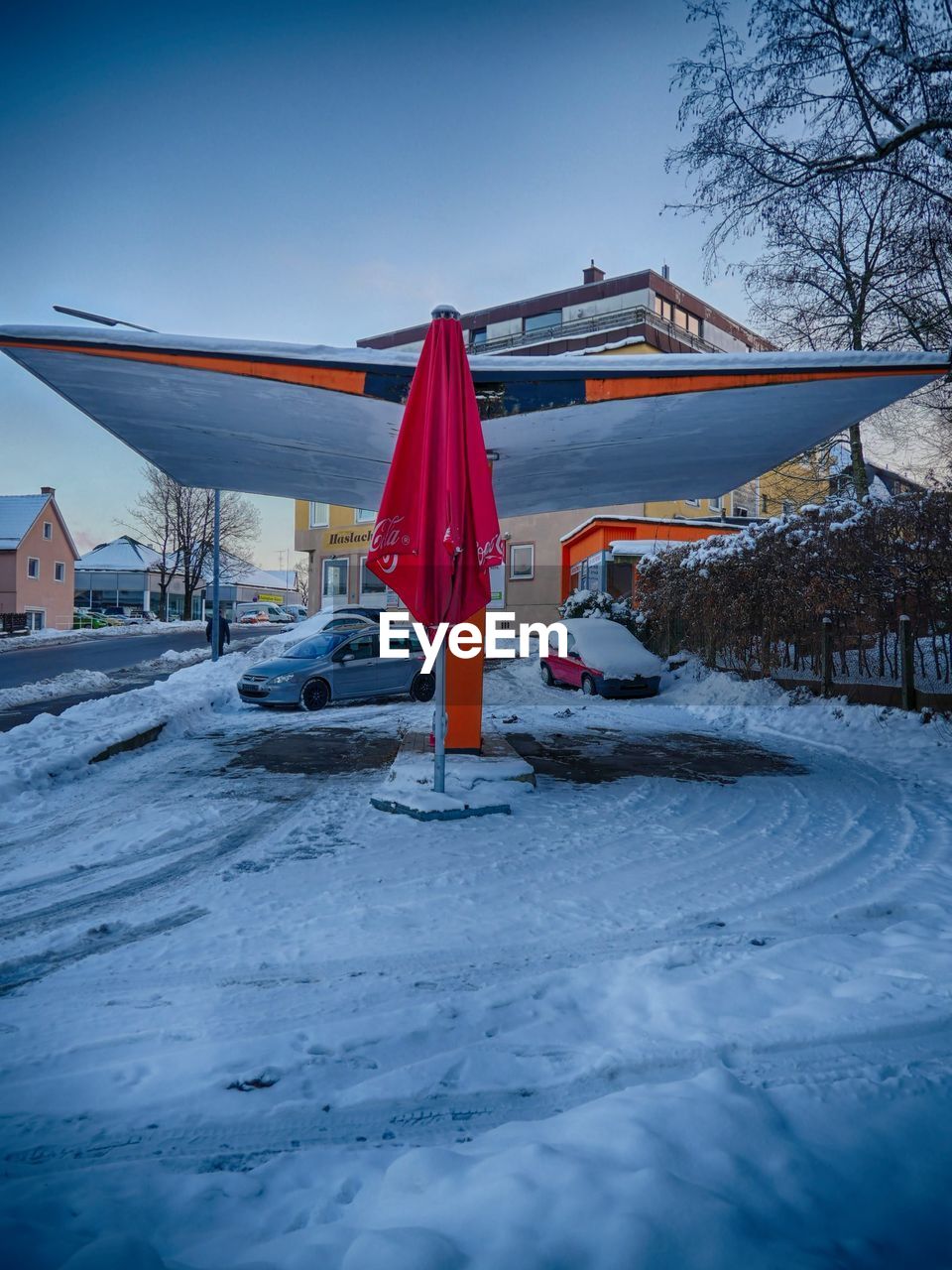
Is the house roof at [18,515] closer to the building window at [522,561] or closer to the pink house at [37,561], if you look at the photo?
the pink house at [37,561]

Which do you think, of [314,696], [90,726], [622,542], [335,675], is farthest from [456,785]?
[622,542]

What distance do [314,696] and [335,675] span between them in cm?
53

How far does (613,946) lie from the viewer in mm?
3385

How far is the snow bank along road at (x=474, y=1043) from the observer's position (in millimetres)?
1804

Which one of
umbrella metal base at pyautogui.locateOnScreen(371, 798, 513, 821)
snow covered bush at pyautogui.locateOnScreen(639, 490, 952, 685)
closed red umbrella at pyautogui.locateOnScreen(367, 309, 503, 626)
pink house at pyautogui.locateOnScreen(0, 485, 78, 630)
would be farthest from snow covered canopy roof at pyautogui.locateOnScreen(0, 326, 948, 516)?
pink house at pyautogui.locateOnScreen(0, 485, 78, 630)

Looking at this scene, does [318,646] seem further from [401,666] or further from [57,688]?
[57,688]

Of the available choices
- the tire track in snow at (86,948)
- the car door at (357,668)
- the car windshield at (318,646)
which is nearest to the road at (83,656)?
the car windshield at (318,646)

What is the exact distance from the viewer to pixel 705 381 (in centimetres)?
591

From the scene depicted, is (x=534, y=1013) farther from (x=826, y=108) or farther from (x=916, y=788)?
(x=826, y=108)

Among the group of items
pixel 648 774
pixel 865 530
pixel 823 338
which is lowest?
pixel 648 774

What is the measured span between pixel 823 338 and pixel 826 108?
6690 mm

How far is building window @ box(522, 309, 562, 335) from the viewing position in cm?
3666

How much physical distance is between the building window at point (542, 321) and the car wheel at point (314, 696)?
2863 cm

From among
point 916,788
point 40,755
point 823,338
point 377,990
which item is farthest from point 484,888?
point 823,338
